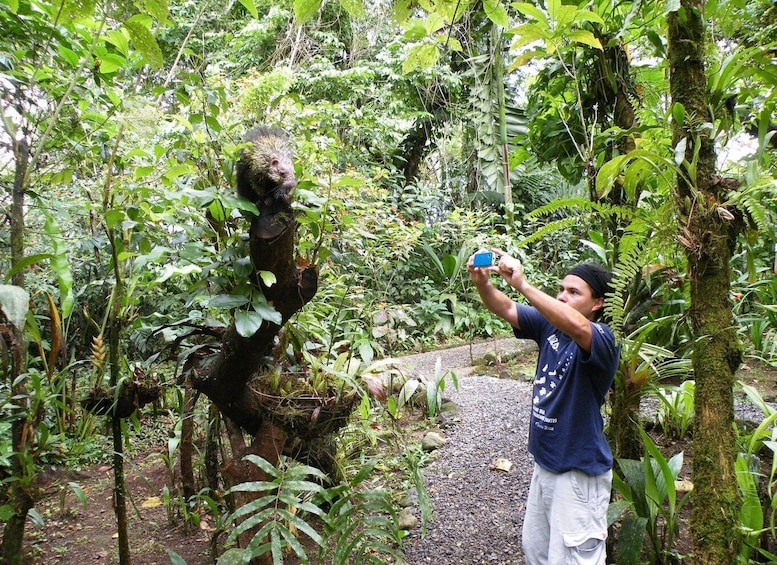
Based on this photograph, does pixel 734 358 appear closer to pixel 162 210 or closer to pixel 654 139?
pixel 654 139

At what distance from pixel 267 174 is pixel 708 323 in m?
1.31

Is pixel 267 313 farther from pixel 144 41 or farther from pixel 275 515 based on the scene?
pixel 144 41

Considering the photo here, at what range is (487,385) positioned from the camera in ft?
13.4

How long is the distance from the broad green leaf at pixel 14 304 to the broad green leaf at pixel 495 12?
3.89 ft

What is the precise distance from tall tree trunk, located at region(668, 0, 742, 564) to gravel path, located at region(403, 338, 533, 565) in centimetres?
96

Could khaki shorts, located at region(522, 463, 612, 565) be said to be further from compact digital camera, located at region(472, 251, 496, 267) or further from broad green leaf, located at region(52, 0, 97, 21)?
broad green leaf, located at region(52, 0, 97, 21)

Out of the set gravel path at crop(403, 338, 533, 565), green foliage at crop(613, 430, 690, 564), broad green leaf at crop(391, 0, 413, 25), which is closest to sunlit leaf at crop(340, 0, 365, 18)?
Result: broad green leaf at crop(391, 0, 413, 25)

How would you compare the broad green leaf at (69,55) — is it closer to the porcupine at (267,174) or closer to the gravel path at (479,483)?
the porcupine at (267,174)

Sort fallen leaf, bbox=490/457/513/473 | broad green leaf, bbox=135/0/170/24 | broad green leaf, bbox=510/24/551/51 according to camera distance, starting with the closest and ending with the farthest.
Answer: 1. broad green leaf, bbox=135/0/170/24
2. broad green leaf, bbox=510/24/551/51
3. fallen leaf, bbox=490/457/513/473

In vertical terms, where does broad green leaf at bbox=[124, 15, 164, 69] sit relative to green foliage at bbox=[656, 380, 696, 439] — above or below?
above

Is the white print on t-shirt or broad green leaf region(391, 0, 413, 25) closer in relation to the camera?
broad green leaf region(391, 0, 413, 25)

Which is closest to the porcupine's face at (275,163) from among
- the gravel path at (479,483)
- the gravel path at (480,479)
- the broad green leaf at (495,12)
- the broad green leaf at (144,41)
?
the broad green leaf at (144,41)

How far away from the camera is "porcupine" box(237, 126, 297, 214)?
4.95ft

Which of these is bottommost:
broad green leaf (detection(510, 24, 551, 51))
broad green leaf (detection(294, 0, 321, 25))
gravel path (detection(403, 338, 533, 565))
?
gravel path (detection(403, 338, 533, 565))
